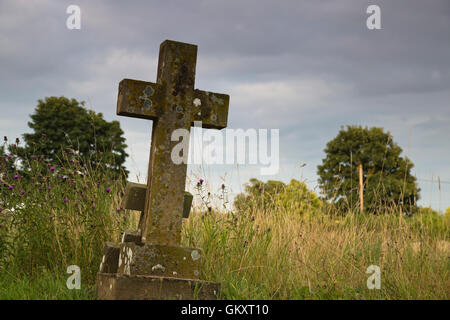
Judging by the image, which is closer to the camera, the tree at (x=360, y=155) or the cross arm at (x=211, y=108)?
the cross arm at (x=211, y=108)

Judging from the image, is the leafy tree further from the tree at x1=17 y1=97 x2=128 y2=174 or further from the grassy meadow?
the tree at x1=17 y1=97 x2=128 y2=174

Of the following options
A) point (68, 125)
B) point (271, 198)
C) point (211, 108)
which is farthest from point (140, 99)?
point (68, 125)

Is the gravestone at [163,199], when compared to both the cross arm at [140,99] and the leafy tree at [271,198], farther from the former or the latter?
the leafy tree at [271,198]

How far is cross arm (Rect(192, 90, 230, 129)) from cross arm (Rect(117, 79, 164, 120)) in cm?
36

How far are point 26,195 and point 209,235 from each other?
2246mm

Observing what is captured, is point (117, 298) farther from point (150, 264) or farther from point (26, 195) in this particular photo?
point (26, 195)

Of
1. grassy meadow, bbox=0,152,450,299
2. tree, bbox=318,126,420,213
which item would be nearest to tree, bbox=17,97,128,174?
tree, bbox=318,126,420,213

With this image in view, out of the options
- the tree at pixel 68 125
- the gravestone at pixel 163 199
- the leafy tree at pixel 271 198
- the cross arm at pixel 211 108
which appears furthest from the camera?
the tree at pixel 68 125

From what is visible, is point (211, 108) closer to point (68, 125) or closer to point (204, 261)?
point (204, 261)

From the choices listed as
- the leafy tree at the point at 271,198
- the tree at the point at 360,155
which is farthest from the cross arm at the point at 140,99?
the tree at the point at 360,155

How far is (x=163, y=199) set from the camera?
391 cm

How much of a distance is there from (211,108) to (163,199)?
100 centimetres

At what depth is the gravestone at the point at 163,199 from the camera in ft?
12.2
